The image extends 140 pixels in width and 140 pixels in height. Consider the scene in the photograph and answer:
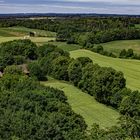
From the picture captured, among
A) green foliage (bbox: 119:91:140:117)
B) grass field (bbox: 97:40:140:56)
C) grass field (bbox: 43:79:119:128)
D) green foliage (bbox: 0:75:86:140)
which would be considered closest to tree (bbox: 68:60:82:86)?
grass field (bbox: 43:79:119:128)

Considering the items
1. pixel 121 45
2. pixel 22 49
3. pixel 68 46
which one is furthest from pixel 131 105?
pixel 121 45

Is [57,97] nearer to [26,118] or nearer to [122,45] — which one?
[26,118]

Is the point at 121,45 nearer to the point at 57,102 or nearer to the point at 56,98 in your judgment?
the point at 56,98

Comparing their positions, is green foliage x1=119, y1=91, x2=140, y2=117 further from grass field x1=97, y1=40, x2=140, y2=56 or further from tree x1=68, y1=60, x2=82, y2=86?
grass field x1=97, y1=40, x2=140, y2=56

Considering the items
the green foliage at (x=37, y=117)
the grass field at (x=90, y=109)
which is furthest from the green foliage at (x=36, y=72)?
the green foliage at (x=37, y=117)

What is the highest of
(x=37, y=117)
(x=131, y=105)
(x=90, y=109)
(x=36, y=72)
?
(x=37, y=117)
